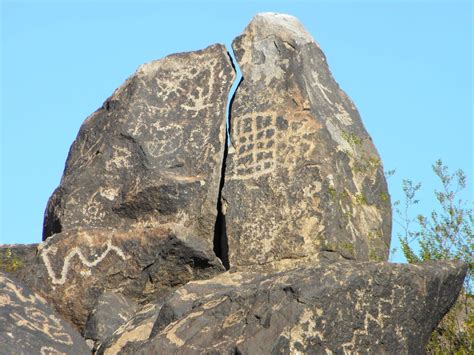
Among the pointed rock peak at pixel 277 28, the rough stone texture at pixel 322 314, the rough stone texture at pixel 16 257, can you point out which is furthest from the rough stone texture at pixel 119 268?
the pointed rock peak at pixel 277 28

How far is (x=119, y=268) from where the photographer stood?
43.8ft

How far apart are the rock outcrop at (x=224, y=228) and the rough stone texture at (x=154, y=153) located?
2 cm

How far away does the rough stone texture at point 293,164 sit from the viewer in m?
13.2

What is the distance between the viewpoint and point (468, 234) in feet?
42.5

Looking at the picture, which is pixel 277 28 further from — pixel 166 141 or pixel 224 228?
pixel 224 228

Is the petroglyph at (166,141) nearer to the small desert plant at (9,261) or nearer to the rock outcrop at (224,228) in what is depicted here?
the rock outcrop at (224,228)

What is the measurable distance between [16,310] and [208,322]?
2067 mm

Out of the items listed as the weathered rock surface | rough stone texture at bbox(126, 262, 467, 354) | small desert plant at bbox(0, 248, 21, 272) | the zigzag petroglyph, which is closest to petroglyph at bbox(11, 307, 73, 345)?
the weathered rock surface

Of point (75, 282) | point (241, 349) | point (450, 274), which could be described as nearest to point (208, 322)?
point (241, 349)

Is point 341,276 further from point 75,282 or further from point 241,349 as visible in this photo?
point 75,282

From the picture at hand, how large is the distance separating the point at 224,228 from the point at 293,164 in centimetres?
95

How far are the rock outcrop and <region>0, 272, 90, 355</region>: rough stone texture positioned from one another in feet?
0.06

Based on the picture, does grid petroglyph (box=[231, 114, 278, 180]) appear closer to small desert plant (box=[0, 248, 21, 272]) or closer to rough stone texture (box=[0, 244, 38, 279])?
rough stone texture (box=[0, 244, 38, 279])

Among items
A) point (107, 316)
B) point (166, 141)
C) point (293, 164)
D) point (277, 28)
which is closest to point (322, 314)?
point (107, 316)
